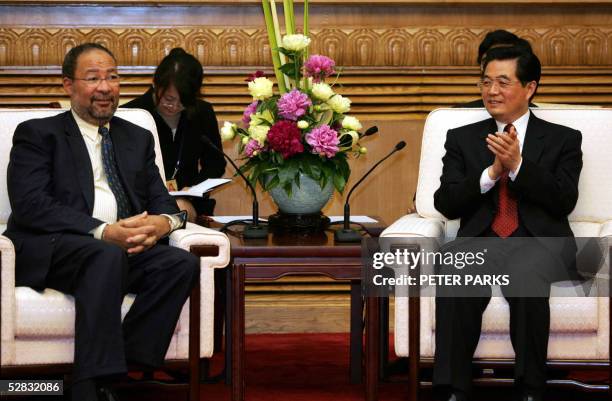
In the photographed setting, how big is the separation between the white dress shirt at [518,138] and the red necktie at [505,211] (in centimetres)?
7

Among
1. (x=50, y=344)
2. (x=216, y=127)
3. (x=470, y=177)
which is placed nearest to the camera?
(x=50, y=344)

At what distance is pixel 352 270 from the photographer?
377 cm

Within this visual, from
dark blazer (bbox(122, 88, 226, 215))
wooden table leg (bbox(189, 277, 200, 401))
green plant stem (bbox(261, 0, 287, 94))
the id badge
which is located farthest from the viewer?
dark blazer (bbox(122, 88, 226, 215))

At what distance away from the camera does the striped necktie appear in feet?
12.6

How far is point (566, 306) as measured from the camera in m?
3.54

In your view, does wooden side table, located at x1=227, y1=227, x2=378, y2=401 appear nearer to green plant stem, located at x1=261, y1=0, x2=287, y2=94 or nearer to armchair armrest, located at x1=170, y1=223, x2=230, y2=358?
armchair armrest, located at x1=170, y1=223, x2=230, y2=358

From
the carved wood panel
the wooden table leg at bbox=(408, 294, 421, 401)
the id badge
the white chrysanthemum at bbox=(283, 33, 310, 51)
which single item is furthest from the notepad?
the carved wood panel

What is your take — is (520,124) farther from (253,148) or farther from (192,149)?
(192,149)

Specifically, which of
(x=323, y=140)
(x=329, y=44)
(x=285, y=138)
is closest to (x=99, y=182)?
(x=285, y=138)

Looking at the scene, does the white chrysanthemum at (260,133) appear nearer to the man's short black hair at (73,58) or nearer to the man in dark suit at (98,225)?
the man in dark suit at (98,225)

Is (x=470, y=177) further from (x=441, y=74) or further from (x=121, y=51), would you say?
(x=121, y=51)

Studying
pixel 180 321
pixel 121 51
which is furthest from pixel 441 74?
pixel 180 321

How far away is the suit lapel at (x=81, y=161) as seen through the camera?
148 inches

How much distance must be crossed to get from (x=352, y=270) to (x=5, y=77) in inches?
96.9
